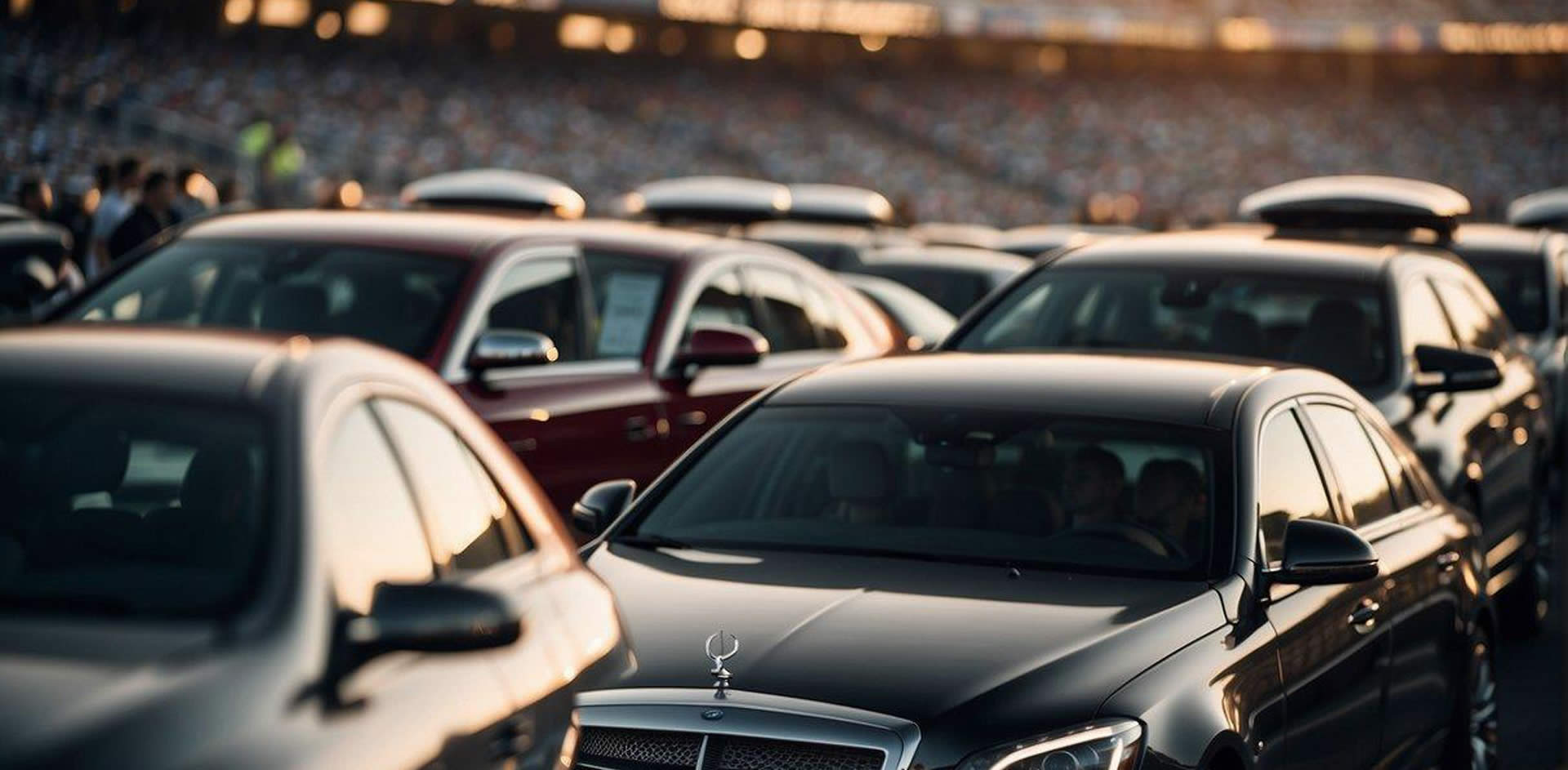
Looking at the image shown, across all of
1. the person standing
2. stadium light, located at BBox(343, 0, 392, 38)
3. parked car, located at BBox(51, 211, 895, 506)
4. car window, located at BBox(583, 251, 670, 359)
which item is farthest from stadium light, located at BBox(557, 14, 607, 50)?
car window, located at BBox(583, 251, 670, 359)

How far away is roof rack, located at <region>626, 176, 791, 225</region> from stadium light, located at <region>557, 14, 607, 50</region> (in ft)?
179

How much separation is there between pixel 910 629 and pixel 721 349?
432 cm

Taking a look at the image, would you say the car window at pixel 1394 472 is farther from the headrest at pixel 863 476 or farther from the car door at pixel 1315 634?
the headrest at pixel 863 476

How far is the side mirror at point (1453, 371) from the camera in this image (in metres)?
10.1

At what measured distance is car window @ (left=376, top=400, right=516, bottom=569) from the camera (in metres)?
4.37

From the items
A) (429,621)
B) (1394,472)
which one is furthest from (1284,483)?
(429,621)

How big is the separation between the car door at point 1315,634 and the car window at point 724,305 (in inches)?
152

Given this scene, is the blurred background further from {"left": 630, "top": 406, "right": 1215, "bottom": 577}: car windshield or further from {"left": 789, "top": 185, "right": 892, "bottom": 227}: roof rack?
{"left": 630, "top": 406, "right": 1215, "bottom": 577}: car windshield

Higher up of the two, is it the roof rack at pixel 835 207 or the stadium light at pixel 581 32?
the roof rack at pixel 835 207

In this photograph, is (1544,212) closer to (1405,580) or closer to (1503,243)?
(1503,243)

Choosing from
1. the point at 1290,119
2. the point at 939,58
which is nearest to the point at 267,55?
the point at 939,58

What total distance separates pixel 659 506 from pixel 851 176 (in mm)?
63183

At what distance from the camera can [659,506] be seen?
6742 millimetres

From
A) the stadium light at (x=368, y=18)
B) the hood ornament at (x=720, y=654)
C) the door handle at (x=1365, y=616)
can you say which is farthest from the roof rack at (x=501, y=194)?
the stadium light at (x=368, y=18)
